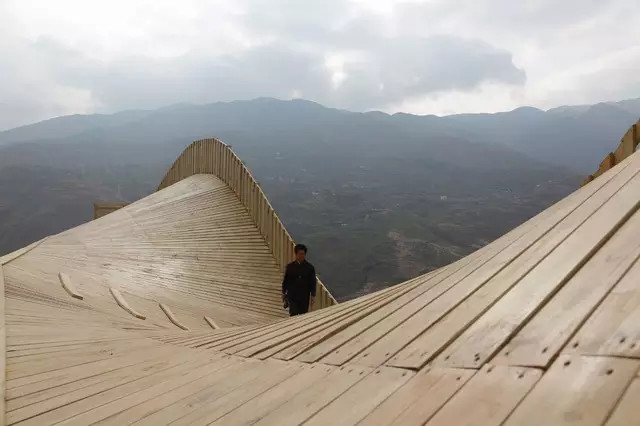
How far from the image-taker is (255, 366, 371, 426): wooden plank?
2080mm

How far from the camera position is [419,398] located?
1843 mm

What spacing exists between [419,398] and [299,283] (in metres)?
4.70

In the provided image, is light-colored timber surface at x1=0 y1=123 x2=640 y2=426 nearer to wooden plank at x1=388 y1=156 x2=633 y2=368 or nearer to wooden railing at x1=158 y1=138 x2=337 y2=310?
wooden plank at x1=388 y1=156 x2=633 y2=368

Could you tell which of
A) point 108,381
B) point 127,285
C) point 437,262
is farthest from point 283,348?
point 437,262

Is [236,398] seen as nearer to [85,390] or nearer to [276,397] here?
[276,397]

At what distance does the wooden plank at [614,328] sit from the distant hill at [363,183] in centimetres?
4476

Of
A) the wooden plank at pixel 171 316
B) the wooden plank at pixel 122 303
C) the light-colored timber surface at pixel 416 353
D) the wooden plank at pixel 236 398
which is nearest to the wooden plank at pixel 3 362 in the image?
the light-colored timber surface at pixel 416 353

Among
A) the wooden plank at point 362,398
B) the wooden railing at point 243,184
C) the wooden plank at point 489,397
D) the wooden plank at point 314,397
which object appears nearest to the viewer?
the wooden plank at point 489,397

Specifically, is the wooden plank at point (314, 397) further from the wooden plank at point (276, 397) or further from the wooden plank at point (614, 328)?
the wooden plank at point (614, 328)

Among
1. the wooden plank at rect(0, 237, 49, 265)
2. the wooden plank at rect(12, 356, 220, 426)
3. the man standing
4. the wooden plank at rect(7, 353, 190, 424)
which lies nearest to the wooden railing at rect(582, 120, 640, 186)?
the man standing

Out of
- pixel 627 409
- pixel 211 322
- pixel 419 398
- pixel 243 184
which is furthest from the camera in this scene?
pixel 243 184

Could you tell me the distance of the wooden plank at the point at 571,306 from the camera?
1.80 metres

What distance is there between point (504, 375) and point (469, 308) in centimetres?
71

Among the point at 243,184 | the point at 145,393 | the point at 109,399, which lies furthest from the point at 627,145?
the point at 243,184
